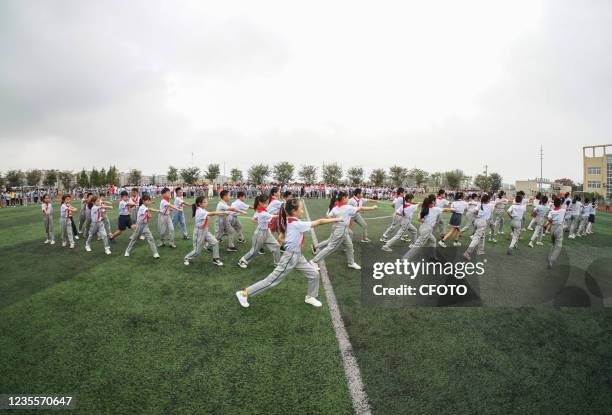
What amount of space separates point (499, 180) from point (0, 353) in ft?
307

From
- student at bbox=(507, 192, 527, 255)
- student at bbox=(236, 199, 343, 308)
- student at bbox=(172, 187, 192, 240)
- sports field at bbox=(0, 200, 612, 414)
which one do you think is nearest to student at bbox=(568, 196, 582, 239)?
Result: student at bbox=(507, 192, 527, 255)

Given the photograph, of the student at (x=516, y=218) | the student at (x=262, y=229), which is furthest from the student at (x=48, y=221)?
the student at (x=516, y=218)

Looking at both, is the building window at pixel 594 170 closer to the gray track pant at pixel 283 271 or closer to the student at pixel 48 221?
the gray track pant at pixel 283 271

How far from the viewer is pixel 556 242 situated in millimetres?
8914

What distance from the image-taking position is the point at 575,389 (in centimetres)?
369

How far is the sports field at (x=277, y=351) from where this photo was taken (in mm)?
3514

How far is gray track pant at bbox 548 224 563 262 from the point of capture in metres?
8.80

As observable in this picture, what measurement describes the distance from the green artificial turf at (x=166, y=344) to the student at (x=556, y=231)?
25.2ft

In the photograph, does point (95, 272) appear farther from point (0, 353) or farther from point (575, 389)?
point (575, 389)

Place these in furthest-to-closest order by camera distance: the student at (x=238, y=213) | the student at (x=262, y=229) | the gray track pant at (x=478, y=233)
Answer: the student at (x=238, y=213)
the gray track pant at (x=478, y=233)
the student at (x=262, y=229)

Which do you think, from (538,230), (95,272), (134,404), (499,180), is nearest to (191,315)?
(134,404)

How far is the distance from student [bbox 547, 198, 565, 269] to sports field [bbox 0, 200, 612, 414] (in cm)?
156

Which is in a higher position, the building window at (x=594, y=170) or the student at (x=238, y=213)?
the building window at (x=594, y=170)

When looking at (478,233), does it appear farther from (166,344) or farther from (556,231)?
(166,344)
